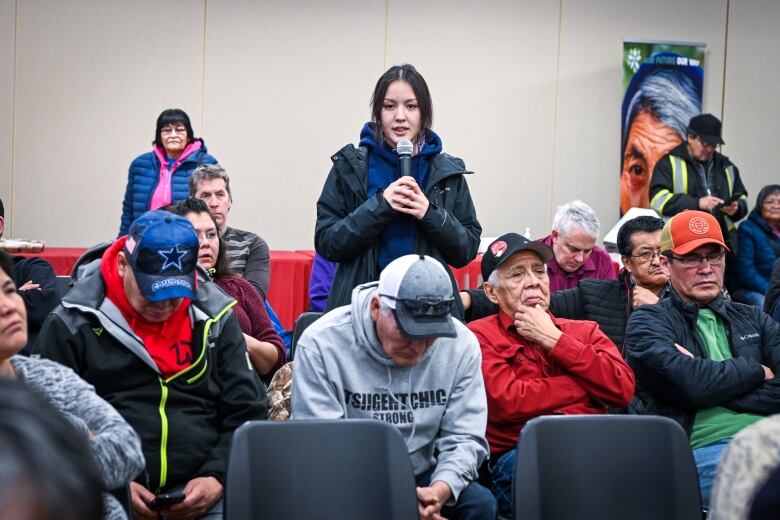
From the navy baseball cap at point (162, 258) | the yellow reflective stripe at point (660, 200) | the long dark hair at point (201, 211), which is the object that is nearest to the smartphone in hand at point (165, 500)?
the navy baseball cap at point (162, 258)

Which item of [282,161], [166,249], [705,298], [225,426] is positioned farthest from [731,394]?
[282,161]

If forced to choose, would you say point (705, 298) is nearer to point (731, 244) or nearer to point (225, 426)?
point (225, 426)

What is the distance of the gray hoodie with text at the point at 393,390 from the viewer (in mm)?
2389

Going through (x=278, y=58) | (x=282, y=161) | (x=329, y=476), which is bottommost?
(x=329, y=476)

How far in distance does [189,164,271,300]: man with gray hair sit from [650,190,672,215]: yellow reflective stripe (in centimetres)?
360

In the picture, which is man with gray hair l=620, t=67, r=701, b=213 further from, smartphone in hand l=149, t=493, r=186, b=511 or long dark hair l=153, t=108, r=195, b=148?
smartphone in hand l=149, t=493, r=186, b=511

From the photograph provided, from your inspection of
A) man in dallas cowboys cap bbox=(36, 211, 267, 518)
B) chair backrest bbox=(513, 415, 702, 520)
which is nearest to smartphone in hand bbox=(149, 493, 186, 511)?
man in dallas cowboys cap bbox=(36, 211, 267, 518)

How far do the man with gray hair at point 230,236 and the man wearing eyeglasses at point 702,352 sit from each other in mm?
1583

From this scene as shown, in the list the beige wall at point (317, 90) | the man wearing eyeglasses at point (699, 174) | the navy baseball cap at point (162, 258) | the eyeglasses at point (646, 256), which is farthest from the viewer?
the beige wall at point (317, 90)

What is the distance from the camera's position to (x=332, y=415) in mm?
2352

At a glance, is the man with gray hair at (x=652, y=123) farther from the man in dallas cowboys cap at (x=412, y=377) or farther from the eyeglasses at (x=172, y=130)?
the man in dallas cowboys cap at (x=412, y=377)

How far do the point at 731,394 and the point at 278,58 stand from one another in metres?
5.31

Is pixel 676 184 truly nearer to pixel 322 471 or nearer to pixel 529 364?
pixel 529 364

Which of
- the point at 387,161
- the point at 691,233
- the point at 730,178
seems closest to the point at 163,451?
the point at 387,161
